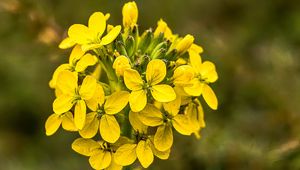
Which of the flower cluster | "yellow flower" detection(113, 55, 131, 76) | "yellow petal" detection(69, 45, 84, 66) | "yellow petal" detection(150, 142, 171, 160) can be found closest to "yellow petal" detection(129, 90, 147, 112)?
the flower cluster

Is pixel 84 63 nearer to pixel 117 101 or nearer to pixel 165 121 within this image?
pixel 117 101

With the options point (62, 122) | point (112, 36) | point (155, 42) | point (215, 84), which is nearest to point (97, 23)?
point (112, 36)

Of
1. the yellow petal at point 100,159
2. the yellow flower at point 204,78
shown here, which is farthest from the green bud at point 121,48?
the yellow petal at point 100,159

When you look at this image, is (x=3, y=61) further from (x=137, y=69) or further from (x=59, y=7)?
(x=137, y=69)

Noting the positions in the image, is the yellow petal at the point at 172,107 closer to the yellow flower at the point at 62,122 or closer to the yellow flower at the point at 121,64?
the yellow flower at the point at 121,64

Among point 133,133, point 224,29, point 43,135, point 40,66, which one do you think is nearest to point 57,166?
point 43,135

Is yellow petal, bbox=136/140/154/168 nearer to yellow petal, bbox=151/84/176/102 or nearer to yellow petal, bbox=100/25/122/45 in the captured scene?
yellow petal, bbox=151/84/176/102
